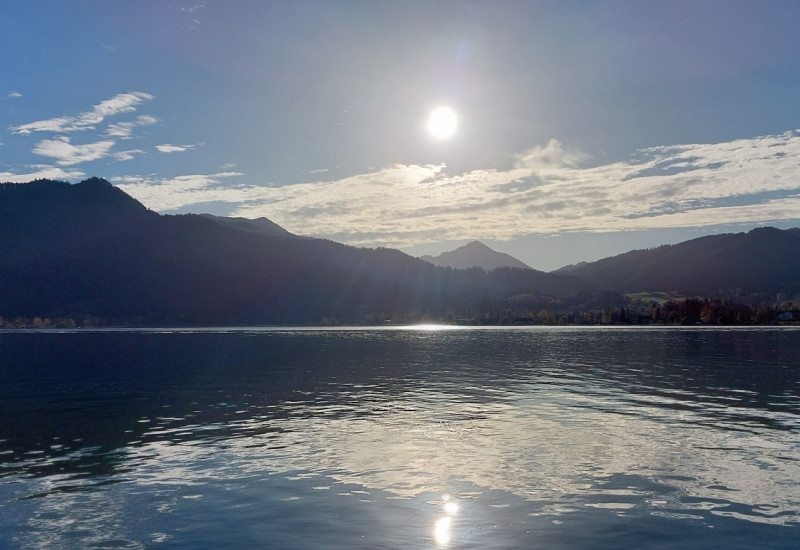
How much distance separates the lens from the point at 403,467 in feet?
136

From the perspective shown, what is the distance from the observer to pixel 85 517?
31.4 m

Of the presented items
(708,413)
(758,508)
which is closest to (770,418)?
(708,413)

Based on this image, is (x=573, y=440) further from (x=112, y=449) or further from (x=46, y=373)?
(x=46, y=373)

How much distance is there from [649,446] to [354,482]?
23.3 metres

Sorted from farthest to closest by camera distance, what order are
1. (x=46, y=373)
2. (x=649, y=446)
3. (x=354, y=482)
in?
(x=46, y=373), (x=649, y=446), (x=354, y=482)

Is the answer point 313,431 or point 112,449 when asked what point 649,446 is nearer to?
point 313,431

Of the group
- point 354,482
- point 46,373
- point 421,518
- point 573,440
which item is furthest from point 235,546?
Answer: point 46,373

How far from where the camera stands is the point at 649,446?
47.5m

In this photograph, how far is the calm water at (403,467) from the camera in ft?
96.0

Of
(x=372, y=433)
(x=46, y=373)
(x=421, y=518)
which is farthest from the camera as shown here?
(x=46, y=373)

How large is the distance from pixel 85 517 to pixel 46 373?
101046 mm

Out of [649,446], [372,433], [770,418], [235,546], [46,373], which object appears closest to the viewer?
[235,546]

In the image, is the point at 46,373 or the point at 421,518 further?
the point at 46,373

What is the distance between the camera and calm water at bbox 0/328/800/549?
2925 centimetres
